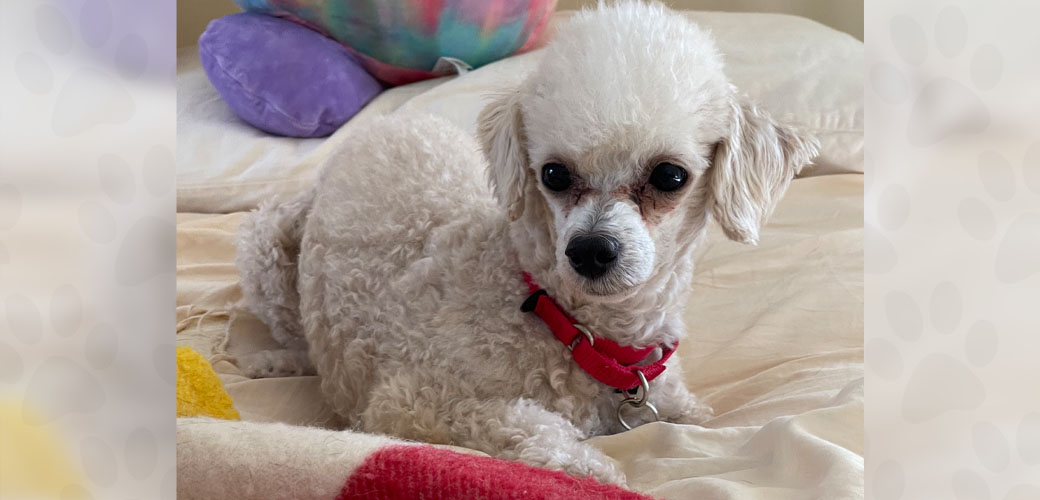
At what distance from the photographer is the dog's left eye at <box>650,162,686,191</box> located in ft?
3.18

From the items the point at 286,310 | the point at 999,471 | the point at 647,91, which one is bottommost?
the point at 286,310

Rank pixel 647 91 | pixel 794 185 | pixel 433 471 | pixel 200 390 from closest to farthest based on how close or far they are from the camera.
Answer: pixel 433 471 → pixel 647 91 → pixel 200 390 → pixel 794 185

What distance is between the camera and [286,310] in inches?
59.1

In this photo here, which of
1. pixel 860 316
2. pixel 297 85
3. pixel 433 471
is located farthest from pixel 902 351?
pixel 297 85

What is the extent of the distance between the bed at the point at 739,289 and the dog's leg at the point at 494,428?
6 centimetres

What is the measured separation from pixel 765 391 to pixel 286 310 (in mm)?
813

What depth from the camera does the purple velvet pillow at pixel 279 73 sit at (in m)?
1.99

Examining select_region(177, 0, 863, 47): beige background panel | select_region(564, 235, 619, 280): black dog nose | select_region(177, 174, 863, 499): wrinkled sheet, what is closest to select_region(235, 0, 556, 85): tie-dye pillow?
select_region(177, 0, 863, 47): beige background panel

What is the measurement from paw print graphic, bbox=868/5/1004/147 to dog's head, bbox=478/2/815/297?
621 mm

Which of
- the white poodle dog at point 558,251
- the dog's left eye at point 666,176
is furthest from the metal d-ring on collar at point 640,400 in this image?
the dog's left eye at point 666,176

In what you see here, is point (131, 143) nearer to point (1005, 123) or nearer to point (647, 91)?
point (1005, 123)

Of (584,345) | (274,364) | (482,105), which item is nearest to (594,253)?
(584,345)

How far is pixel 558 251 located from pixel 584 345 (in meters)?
0.15

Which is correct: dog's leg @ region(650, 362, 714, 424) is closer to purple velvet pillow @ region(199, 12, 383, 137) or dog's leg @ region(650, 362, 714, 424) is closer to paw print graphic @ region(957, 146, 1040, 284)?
paw print graphic @ region(957, 146, 1040, 284)
